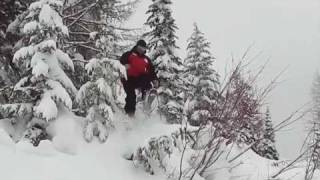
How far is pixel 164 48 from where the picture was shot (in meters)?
14.2

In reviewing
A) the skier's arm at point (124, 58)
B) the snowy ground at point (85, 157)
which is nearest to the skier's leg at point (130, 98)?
the snowy ground at point (85, 157)

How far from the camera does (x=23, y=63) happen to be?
30.4ft

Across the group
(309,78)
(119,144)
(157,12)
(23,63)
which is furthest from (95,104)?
(309,78)

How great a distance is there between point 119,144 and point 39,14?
9.00 ft

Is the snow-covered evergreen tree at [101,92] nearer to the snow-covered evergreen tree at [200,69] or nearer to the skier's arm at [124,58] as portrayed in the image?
the skier's arm at [124,58]

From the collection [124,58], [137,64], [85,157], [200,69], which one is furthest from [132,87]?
[200,69]

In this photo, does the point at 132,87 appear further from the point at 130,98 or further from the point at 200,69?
the point at 200,69

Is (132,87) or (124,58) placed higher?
(124,58)

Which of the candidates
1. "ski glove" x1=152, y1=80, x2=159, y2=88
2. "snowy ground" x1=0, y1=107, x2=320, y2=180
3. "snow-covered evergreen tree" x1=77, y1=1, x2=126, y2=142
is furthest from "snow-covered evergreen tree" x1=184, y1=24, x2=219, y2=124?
"snow-covered evergreen tree" x1=77, y1=1, x2=126, y2=142

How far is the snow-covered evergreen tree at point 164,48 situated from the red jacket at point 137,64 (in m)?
3.15

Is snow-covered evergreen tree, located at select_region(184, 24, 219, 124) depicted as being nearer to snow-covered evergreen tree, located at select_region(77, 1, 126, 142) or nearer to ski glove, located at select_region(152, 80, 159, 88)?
ski glove, located at select_region(152, 80, 159, 88)

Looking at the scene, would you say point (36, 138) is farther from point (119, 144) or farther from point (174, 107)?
point (174, 107)

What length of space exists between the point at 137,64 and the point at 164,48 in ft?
13.0

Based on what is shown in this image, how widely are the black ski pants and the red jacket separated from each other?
0.28ft
